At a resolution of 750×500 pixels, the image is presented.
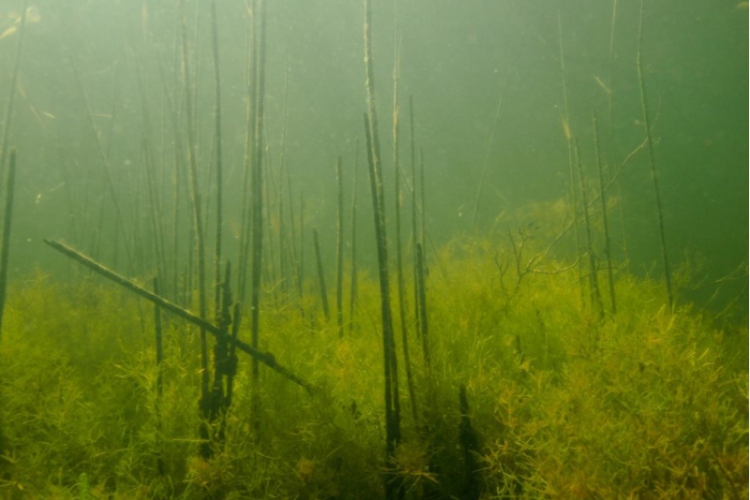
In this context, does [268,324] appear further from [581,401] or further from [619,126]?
[619,126]

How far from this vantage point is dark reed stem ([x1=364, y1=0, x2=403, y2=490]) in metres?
1.68

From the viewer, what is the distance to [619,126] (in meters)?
14.3

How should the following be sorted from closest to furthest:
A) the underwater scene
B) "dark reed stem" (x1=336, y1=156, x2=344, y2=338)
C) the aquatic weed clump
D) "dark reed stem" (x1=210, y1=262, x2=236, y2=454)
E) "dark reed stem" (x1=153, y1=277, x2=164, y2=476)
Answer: the aquatic weed clump → the underwater scene → "dark reed stem" (x1=210, y1=262, x2=236, y2=454) → "dark reed stem" (x1=153, y1=277, x2=164, y2=476) → "dark reed stem" (x1=336, y1=156, x2=344, y2=338)

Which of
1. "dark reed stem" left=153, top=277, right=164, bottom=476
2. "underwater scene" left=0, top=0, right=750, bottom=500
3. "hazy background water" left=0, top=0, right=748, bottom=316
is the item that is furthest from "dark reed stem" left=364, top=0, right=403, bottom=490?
"hazy background water" left=0, top=0, right=748, bottom=316

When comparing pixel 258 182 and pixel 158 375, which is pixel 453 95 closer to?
pixel 258 182

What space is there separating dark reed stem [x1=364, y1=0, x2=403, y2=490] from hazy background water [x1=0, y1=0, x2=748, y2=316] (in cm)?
895

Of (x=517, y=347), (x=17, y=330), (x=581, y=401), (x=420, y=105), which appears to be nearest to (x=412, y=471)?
(x=581, y=401)

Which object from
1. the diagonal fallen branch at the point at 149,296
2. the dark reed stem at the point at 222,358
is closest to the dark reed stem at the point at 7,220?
the diagonal fallen branch at the point at 149,296

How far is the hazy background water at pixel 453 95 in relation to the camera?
11.9 meters

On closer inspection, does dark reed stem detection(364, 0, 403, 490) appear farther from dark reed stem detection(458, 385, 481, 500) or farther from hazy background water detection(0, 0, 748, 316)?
hazy background water detection(0, 0, 748, 316)

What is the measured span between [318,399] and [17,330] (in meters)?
2.49

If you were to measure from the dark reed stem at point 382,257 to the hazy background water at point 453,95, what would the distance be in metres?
8.95

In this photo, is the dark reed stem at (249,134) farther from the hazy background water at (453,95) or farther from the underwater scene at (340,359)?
the hazy background water at (453,95)

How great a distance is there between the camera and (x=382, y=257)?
170 cm
